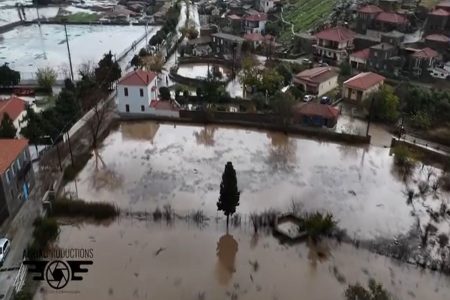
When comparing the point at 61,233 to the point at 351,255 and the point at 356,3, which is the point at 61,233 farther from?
the point at 356,3

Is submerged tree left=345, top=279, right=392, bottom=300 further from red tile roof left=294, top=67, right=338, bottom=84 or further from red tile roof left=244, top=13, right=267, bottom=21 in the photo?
red tile roof left=244, top=13, right=267, bottom=21

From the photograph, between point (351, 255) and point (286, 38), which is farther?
point (286, 38)

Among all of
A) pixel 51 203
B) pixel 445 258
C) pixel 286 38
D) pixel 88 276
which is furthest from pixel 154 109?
pixel 286 38

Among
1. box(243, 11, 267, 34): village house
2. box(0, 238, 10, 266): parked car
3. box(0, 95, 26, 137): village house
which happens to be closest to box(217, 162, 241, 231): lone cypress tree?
box(0, 238, 10, 266): parked car

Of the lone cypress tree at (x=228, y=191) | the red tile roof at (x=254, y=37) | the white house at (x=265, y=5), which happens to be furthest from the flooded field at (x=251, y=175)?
the white house at (x=265, y=5)

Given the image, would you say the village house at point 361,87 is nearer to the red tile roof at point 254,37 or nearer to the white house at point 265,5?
the red tile roof at point 254,37

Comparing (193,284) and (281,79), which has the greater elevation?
(281,79)
